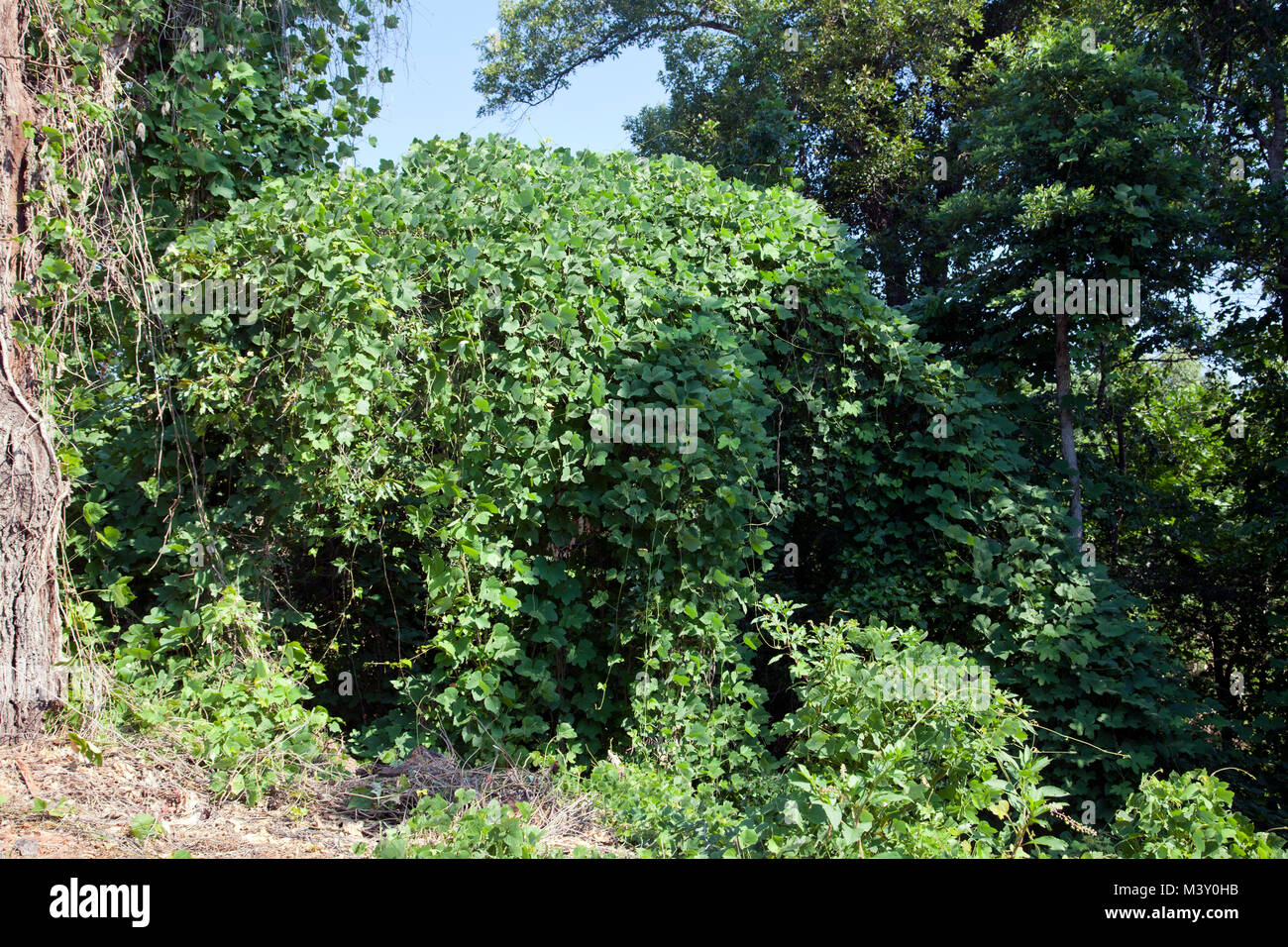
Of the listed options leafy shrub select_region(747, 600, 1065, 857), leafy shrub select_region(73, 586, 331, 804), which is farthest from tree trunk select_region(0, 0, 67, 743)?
leafy shrub select_region(747, 600, 1065, 857)

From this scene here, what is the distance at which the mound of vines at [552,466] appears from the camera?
11.5ft

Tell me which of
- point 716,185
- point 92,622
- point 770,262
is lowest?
point 92,622

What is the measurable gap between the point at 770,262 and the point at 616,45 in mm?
8101

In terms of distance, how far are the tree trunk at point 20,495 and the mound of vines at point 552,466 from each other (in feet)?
1.14

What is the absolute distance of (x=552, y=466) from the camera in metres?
3.82

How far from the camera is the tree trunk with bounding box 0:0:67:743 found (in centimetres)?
310

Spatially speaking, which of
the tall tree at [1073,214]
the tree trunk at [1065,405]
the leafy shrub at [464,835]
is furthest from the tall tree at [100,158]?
the tree trunk at [1065,405]

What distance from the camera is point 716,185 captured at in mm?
4965

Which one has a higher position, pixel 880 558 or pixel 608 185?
pixel 608 185

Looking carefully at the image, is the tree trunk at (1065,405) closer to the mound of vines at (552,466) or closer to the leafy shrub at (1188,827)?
the mound of vines at (552,466)

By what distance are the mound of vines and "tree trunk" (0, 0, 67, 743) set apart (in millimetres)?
347

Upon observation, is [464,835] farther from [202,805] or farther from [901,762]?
[901,762]
